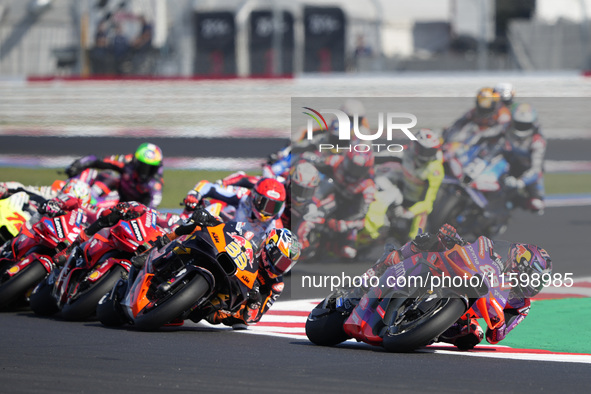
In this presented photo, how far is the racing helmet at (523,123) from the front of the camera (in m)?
13.5

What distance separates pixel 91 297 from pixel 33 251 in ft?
3.94

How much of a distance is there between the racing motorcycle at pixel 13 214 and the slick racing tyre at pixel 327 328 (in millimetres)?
4020

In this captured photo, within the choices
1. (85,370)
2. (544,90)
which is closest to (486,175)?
(85,370)

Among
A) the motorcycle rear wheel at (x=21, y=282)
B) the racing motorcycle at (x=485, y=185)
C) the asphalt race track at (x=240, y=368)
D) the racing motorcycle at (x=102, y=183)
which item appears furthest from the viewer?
the racing motorcycle at (x=102, y=183)

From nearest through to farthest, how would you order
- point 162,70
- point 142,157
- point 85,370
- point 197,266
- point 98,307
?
point 85,370
point 197,266
point 98,307
point 142,157
point 162,70

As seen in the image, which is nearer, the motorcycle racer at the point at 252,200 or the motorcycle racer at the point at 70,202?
the motorcycle racer at the point at 252,200

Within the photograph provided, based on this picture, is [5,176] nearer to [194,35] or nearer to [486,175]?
[194,35]

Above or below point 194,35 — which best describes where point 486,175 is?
below

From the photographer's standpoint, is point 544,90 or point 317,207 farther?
point 544,90

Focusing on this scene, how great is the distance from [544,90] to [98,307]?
1645 cm

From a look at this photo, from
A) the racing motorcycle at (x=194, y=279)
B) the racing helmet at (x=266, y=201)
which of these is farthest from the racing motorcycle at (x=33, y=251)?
the racing helmet at (x=266, y=201)

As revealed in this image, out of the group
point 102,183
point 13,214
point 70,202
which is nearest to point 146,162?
point 102,183

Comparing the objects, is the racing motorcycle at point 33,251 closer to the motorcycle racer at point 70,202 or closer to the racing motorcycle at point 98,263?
the motorcycle racer at point 70,202

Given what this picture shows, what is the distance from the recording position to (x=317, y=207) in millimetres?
11461
